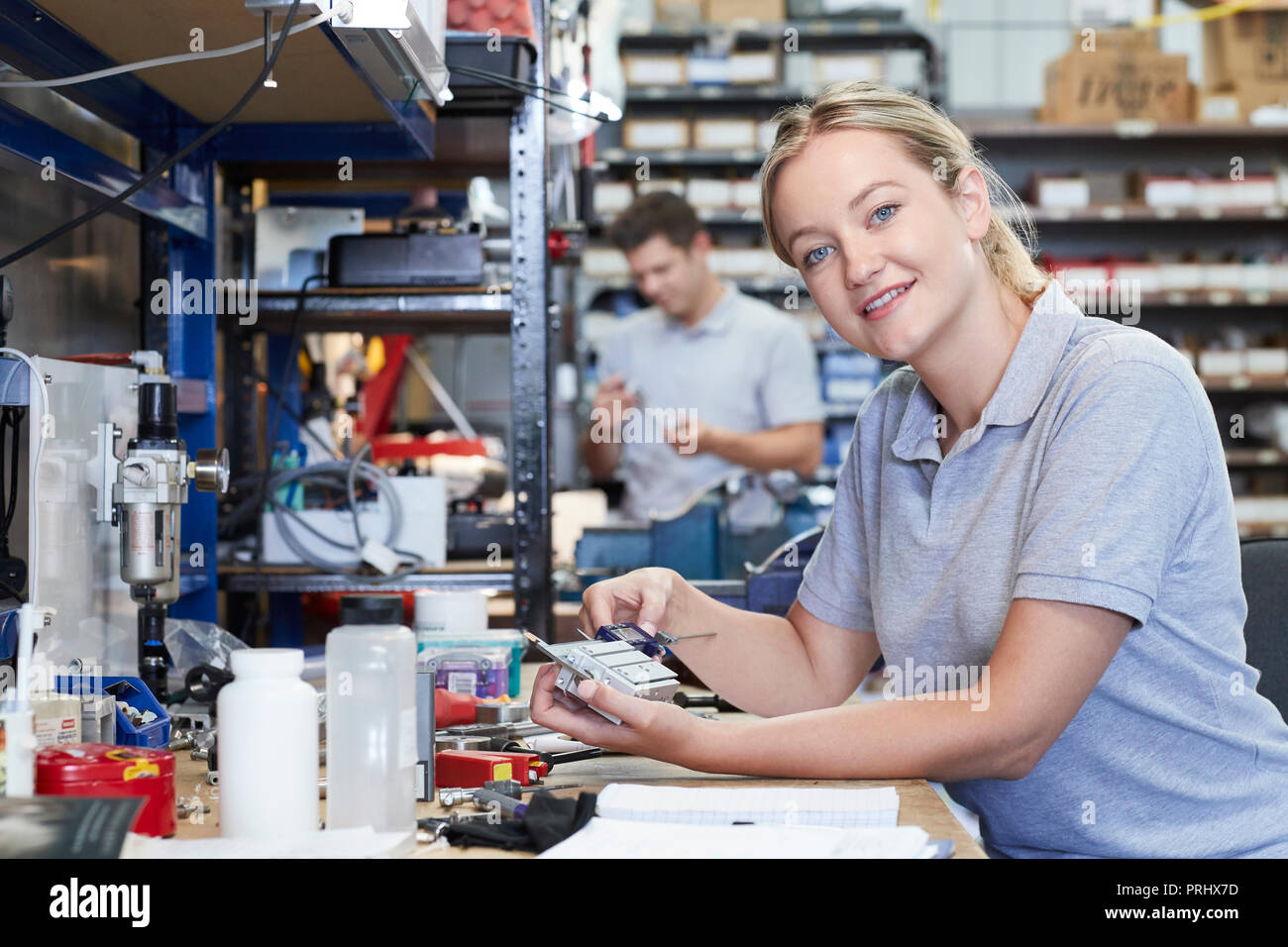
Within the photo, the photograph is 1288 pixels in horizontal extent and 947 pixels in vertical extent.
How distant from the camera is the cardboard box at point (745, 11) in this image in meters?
5.31

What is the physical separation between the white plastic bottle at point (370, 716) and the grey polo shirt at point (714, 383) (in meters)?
2.49

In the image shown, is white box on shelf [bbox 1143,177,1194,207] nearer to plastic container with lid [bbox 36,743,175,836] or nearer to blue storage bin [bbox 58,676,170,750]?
blue storage bin [bbox 58,676,170,750]

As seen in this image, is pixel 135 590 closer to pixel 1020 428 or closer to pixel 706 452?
pixel 1020 428

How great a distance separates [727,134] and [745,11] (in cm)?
58

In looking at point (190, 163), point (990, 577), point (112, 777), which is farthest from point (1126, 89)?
point (112, 777)

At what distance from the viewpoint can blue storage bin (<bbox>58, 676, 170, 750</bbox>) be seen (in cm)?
112

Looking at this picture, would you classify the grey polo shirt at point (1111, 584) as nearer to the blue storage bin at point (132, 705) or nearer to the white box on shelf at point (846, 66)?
the blue storage bin at point (132, 705)

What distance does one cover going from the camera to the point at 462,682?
1.51 metres

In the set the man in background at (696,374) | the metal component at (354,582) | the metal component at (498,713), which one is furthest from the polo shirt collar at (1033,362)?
the man in background at (696,374)

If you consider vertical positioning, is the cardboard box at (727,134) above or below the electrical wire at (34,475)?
above

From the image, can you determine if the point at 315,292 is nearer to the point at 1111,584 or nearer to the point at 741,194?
the point at 1111,584

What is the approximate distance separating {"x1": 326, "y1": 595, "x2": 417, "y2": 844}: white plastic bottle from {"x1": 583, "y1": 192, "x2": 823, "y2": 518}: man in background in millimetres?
2405
